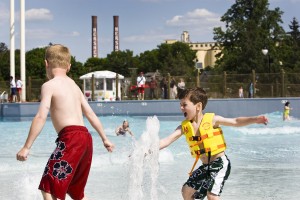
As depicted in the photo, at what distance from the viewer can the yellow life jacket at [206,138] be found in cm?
470

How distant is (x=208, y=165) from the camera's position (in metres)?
4.68

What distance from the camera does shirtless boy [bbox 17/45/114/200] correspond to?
13.3 feet

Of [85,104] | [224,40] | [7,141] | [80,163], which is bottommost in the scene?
[7,141]

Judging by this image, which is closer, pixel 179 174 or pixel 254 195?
pixel 254 195

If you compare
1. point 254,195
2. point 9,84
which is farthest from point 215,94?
point 254,195

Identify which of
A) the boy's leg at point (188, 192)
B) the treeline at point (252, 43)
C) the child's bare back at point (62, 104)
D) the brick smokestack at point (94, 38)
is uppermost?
the brick smokestack at point (94, 38)

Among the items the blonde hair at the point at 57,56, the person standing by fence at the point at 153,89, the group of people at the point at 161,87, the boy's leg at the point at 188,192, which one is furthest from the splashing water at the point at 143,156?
the person standing by fence at the point at 153,89

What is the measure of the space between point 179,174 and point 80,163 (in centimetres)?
497

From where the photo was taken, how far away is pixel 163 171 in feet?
30.8

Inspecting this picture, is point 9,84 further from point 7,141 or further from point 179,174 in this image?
point 179,174

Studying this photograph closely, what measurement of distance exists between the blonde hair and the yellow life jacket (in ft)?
3.70

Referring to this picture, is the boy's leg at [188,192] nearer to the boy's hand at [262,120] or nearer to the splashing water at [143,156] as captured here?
the splashing water at [143,156]

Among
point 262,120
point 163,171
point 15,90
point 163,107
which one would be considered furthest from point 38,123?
point 15,90

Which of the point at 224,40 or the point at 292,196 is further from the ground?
the point at 224,40
